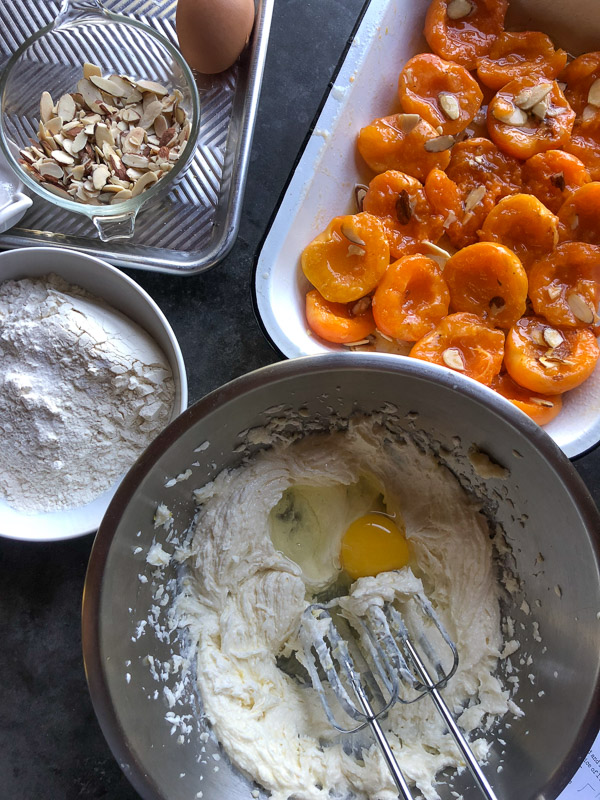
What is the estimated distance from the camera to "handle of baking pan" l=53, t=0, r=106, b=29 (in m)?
1.05

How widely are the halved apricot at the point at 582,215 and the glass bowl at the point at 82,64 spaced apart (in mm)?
633

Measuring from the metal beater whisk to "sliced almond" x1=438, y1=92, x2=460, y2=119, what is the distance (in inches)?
31.7

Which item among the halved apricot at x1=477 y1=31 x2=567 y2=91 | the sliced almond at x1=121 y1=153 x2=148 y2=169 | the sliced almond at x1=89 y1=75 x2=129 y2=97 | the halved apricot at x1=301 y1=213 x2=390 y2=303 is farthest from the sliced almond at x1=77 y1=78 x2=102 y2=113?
the halved apricot at x1=477 y1=31 x2=567 y2=91

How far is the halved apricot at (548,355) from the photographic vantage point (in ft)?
3.20

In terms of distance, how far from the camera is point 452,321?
1010mm

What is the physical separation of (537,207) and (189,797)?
1031 millimetres

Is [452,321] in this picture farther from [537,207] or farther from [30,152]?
[30,152]

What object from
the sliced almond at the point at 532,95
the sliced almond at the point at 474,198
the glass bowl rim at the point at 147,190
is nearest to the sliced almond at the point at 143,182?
the glass bowl rim at the point at 147,190

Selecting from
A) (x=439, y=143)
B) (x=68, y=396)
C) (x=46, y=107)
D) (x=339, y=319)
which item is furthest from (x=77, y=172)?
(x=439, y=143)

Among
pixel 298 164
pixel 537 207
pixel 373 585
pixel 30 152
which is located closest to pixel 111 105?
pixel 30 152

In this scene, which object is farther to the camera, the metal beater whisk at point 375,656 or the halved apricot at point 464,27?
the halved apricot at point 464,27

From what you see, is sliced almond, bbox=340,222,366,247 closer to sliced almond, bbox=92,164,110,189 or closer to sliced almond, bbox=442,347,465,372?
sliced almond, bbox=442,347,465,372

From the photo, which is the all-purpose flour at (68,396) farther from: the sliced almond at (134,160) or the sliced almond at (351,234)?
the sliced almond at (351,234)

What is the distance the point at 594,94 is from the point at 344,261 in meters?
0.53
